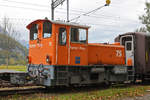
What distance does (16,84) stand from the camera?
8.30m

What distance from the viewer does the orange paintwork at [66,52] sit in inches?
345

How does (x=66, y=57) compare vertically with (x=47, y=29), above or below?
below

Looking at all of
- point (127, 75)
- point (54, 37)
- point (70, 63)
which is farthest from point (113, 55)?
point (54, 37)

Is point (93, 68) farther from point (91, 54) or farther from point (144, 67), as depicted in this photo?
point (144, 67)

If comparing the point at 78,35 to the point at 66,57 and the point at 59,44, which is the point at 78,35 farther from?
the point at 66,57

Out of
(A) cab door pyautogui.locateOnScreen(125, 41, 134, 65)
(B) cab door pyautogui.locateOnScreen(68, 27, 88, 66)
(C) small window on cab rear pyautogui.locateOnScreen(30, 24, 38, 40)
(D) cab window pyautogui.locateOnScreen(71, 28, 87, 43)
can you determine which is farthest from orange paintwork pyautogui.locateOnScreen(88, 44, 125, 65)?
(C) small window on cab rear pyautogui.locateOnScreen(30, 24, 38, 40)

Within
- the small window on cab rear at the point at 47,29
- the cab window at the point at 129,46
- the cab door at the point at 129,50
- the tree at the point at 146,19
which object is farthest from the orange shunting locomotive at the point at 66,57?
the tree at the point at 146,19

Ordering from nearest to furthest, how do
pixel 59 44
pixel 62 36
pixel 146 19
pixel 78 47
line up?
pixel 59 44, pixel 62 36, pixel 78 47, pixel 146 19

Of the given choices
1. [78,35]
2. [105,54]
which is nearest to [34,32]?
[78,35]

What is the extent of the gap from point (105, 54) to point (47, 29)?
3.79m

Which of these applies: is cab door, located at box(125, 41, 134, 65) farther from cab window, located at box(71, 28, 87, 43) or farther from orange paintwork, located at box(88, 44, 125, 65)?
cab window, located at box(71, 28, 87, 43)

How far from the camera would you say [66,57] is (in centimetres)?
901

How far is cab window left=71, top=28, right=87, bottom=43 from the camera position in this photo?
930cm

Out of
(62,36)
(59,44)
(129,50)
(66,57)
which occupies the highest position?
(62,36)
